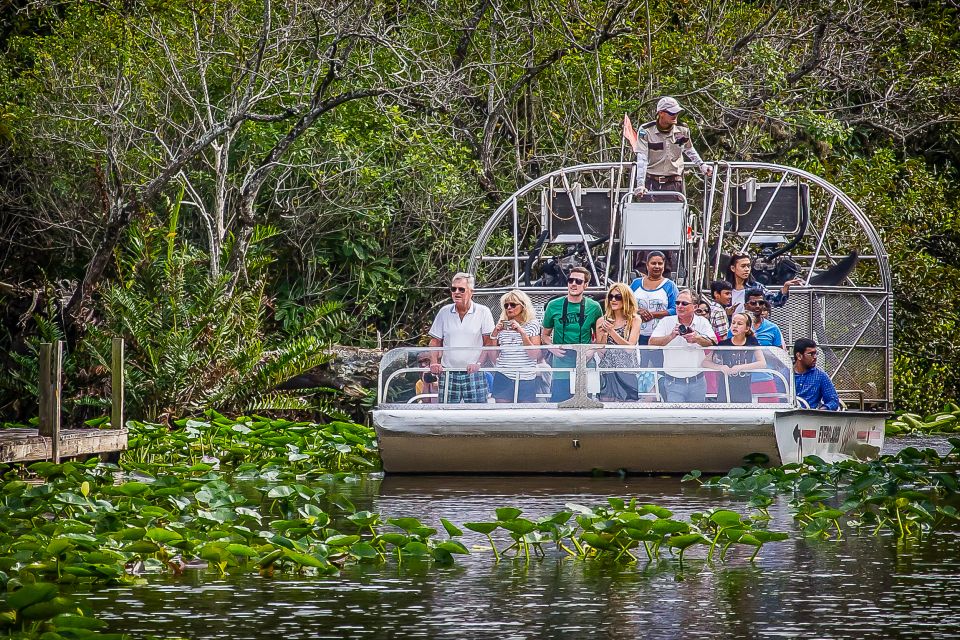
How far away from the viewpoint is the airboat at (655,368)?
43.0 ft

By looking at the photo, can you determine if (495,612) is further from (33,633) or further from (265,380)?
(265,380)

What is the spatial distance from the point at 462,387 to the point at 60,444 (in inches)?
134

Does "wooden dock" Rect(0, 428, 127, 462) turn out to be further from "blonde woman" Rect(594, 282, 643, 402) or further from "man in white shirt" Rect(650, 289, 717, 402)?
"man in white shirt" Rect(650, 289, 717, 402)

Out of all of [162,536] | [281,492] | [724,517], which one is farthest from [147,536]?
[724,517]

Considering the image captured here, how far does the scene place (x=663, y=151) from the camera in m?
16.9

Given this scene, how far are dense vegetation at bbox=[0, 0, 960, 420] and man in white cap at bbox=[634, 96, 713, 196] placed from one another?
11.0 ft

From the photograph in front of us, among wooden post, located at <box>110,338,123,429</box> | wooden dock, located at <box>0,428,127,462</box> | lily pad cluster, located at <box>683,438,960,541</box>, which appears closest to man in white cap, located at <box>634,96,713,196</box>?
lily pad cluster, located at <box>683,438,960,541</box>

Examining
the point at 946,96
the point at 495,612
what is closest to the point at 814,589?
the point at 495,612

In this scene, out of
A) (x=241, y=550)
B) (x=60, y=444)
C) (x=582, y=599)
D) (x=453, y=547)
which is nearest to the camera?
(x=582, y=599)

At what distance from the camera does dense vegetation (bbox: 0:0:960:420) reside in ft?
59.9

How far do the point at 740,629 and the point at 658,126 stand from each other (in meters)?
10.9

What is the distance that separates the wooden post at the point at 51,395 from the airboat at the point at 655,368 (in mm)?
2649

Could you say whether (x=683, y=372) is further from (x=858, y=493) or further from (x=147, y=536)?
(x=147, y=536)

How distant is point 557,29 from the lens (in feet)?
72.1
